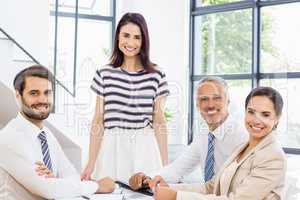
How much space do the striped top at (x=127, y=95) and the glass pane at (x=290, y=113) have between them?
3.81 meters

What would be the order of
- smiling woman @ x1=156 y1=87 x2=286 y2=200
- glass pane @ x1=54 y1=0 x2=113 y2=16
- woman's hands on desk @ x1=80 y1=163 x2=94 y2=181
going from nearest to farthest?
smiling woman @ x1=156 y1=87 x2=286 y2=200
woman's hands on desk @ x1=80 y1=163 x2=94 y2=181
glass pane @ x1=54 y1=0 x2=113 y2=16

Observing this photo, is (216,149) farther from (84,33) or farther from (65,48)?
(84,33)

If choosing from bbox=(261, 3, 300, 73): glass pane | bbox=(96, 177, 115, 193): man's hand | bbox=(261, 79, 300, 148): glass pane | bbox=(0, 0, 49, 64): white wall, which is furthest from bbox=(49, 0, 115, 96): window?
bbox=(96, 177, 115, 193): man's hand

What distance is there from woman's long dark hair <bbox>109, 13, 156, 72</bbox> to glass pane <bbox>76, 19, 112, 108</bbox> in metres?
3.65

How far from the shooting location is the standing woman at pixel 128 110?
92.4 inches

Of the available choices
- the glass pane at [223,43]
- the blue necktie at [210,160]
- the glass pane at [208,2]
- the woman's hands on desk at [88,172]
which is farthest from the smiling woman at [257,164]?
the glass pane at [208,2]

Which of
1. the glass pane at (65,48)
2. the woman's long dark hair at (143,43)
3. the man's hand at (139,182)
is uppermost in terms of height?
the glass pane at (65,48)

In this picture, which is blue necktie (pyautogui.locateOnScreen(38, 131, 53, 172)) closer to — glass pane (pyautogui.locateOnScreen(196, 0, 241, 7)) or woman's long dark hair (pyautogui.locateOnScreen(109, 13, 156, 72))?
woman's long dark hair (pyautogui.locateOnScreen(109, 13, 156, 72))

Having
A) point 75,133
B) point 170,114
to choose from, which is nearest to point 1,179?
point 75,133

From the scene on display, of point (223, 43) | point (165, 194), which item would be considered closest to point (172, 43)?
point (223, 43)

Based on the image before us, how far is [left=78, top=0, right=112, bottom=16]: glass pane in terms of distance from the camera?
6.34 meters

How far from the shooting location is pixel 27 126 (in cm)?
176

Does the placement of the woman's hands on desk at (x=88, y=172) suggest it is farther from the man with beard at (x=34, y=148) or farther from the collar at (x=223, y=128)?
the collar at (x=223, y=128)

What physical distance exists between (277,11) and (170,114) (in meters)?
1.97
